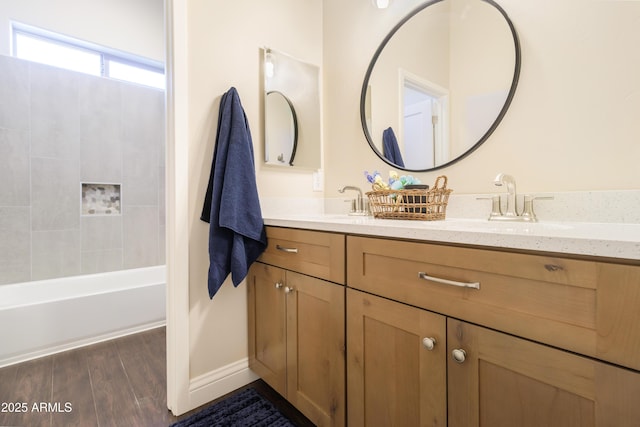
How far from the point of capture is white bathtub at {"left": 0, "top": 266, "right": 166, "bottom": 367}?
1.67 m

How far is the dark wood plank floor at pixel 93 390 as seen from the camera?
1.24m

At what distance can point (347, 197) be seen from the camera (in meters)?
1.72

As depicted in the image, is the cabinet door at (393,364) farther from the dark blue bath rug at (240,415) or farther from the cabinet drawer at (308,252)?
the dark blue bath rug at (240,415)

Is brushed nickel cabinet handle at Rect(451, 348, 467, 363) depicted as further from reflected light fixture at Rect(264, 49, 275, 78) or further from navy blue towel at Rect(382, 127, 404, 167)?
reflected light fixture at Rect(264, 49, 275, 78)

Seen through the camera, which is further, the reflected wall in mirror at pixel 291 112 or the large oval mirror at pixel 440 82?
the reflected wall in mirror at pixel 291 112

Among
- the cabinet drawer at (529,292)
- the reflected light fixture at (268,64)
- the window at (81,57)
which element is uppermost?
the window at (81,57)

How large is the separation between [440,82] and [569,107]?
19.8 inches

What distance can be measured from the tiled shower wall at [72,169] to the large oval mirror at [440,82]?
7.76 feet

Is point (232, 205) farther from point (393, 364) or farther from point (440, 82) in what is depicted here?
point (440, 82)

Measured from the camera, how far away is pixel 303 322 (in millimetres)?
1130

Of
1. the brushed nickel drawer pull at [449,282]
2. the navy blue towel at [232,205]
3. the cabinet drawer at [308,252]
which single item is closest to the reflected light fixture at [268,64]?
the navy blue towel at [232,205]

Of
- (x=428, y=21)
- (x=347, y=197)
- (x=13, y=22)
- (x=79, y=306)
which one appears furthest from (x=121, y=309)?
(x=428, y=21)

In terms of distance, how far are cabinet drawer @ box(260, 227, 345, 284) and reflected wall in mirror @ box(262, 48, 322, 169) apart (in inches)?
21.1

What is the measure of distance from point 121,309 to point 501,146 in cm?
252
